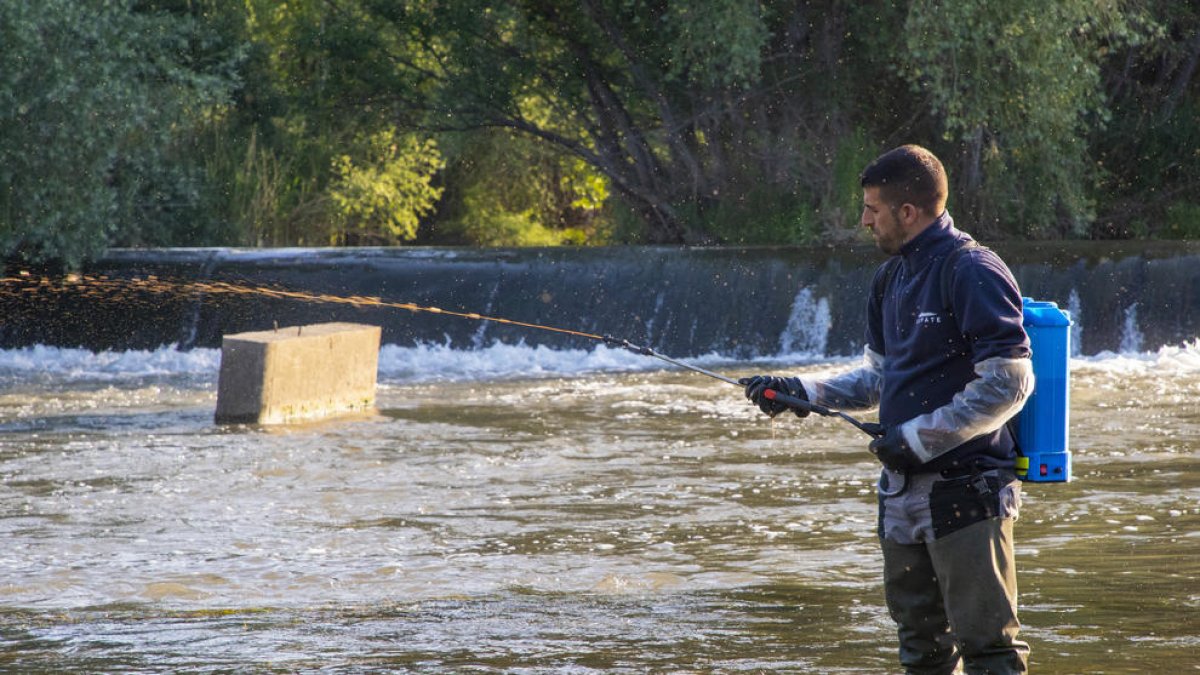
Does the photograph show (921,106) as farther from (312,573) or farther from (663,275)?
(312,573)

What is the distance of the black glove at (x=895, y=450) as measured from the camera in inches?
165

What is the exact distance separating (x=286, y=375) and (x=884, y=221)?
28.5 feet

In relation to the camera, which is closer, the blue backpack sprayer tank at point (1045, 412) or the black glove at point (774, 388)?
the blue backpack sprayer tank at point (1045, 412)

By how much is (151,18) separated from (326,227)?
6.83 metres

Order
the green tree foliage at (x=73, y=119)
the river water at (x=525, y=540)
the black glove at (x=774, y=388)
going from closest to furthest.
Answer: the black glove at (x=774, y=388)
the river water at (x=525, y=540)
the green tree foliage at (x=73, y=119)

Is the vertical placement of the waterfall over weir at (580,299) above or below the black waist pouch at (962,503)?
above

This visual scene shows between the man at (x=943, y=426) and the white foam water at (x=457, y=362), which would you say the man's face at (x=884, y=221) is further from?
the white foam water at (x=457, y=362)

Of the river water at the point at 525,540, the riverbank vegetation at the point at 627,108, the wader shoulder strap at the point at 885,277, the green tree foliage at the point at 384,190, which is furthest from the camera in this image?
the green tree foliage at the point at 384,190

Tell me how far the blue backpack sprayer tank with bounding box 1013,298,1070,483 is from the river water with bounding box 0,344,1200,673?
1.30 m

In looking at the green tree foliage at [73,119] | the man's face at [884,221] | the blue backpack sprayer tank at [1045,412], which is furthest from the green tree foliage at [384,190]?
the blue backpack sprayer tank at [1045,412]

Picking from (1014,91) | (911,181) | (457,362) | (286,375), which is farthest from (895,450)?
(1014,91)

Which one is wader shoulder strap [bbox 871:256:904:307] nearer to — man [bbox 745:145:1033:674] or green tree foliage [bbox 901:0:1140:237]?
man [bbox 745:145:1033:674]

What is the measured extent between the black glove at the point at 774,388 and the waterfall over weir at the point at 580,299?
14126 millimetres

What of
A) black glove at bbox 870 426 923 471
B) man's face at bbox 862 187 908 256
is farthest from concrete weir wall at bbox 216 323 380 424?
black glove at bbox 870 426 923 471
